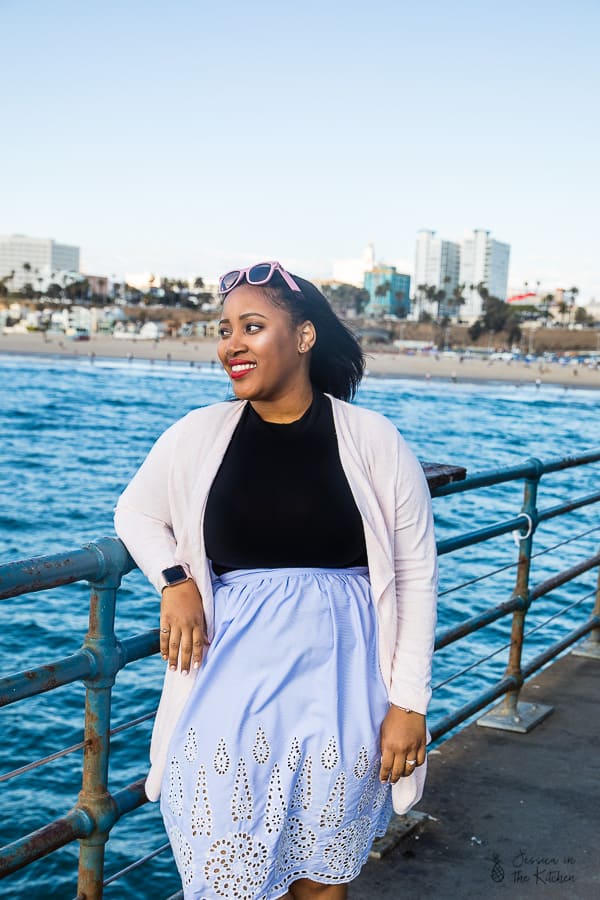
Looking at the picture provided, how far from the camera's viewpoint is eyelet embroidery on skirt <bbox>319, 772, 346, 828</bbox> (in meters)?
1.88

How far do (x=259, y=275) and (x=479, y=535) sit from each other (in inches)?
69.6

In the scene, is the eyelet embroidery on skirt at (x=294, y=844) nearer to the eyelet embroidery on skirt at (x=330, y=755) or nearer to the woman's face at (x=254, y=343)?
the eyelet embroidery on skirt at (x=330, y=755)

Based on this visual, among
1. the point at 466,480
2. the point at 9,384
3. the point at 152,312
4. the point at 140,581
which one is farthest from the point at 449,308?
the point at 466,480

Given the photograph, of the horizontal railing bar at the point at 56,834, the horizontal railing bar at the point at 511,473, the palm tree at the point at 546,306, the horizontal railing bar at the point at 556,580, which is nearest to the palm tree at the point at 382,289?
the palm tree at the point at 546,306

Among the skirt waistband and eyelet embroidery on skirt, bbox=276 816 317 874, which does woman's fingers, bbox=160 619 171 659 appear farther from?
eyelet embroidery on skirt, bbox=276 816 317 874

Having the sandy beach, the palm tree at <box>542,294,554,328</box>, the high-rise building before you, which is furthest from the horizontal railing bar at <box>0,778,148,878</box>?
the high-rise building

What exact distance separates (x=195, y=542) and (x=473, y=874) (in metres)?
1.51

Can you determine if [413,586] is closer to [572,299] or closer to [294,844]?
[294,844]

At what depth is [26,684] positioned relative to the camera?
1873 mm

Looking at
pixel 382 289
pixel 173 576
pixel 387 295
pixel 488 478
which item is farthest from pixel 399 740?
pixel 387 295

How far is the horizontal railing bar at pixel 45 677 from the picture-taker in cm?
183

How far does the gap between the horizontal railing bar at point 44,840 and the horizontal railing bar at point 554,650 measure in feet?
7.66

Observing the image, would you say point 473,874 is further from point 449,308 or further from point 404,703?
point 449,308

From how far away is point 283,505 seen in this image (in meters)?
1.92
